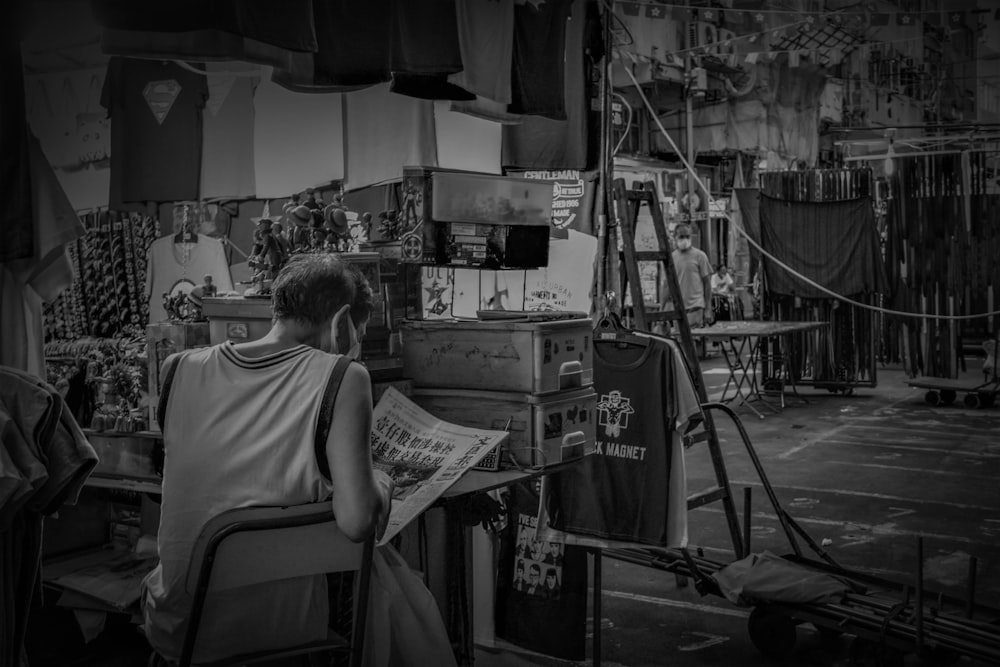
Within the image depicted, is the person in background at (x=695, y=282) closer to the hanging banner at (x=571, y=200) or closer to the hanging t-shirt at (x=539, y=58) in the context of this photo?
the hanging banner at (x=571, y=200)

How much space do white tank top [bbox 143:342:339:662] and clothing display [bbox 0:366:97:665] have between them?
0.84 ft

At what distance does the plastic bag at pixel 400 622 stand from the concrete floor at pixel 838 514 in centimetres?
146

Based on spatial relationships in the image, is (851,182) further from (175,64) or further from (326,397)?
(326,397)

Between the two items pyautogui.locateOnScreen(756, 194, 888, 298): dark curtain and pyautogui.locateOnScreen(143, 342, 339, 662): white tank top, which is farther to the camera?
pyautogui.locateOnScreen(756, 194, 888, 298): dark curtain

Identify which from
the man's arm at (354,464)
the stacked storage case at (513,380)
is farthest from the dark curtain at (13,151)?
the man's arm at (354,464)

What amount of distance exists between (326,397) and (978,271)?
11499 mm

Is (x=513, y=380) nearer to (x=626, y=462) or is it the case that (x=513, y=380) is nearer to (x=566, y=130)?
(x=626, y=462)

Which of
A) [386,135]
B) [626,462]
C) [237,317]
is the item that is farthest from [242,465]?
[386,135]

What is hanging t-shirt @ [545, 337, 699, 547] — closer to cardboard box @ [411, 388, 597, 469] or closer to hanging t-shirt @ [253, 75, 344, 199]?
cardboard box @ [411, 388, 597, 469]

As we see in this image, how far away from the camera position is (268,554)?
7.66 ft

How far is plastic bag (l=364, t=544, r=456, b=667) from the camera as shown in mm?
2680

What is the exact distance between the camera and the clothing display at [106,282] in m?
5.32

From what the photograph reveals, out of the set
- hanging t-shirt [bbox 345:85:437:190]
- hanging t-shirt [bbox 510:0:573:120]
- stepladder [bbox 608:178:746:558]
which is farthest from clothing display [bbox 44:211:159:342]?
stepladder [bbox 608:178:746:558]

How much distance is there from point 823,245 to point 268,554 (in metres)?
10.7
